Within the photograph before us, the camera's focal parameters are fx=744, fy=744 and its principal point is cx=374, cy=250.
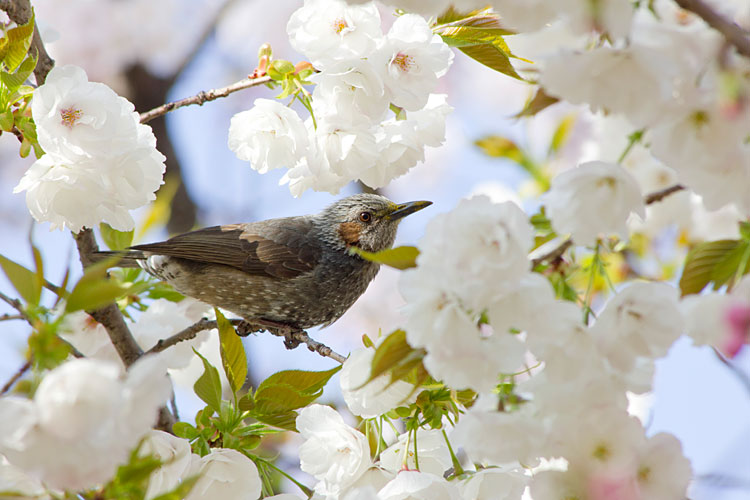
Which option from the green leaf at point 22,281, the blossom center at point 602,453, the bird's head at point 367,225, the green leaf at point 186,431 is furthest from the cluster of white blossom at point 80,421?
the bird's head at point 367,225

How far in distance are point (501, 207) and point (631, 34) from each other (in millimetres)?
312

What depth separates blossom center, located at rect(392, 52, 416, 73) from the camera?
Answer: 6.31ft

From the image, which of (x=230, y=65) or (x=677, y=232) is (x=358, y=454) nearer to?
(x=677, y=232)

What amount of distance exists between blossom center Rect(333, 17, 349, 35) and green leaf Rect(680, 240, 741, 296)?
3.32 feet

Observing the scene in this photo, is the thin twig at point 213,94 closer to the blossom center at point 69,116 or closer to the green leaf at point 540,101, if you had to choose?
the blossom center at point 69,116

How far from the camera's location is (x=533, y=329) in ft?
3.67

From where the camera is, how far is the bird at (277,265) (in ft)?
10.7

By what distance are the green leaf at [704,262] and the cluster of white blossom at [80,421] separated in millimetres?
991

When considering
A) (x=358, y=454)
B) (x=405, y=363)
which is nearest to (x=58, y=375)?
(x=405, y=363)

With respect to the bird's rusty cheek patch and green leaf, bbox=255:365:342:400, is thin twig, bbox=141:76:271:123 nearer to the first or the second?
green leaf, bbox=255:365:342:400

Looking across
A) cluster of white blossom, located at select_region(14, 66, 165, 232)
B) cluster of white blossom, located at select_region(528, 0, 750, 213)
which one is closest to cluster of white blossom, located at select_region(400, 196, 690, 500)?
cluster of white blossom, located at select_region(528, 0, 750, 213)

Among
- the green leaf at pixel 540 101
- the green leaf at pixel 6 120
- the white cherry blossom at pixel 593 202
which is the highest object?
the green leaf at pixel 6 120

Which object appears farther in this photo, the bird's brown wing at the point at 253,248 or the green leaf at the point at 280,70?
the bird's brown wing at the point at 253,248

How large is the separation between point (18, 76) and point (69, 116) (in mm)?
200
